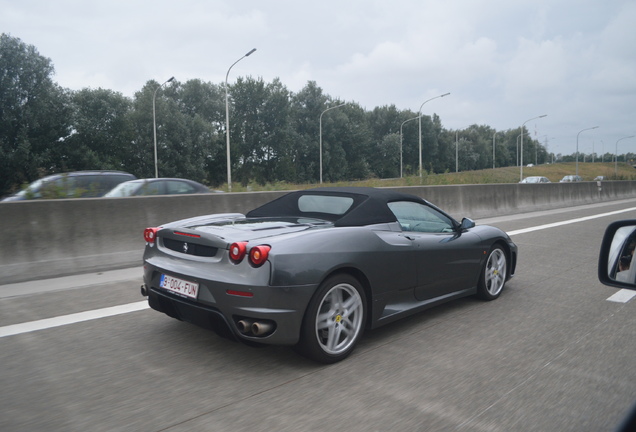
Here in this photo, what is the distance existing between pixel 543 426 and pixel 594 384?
0.82 meters

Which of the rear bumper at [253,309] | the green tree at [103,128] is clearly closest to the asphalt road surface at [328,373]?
the rear bumper at [253,309]

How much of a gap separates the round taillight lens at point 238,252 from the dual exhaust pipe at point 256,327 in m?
0.41

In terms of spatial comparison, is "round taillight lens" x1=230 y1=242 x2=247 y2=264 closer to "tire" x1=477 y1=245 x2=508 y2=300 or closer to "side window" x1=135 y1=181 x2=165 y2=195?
"tire" x1=477 y1=245 x2=508 y2=300

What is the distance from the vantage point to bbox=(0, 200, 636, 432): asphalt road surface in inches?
121

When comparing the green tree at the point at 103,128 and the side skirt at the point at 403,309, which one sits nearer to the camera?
the side skirt at the point at 403,309

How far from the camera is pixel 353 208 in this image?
15.1ft

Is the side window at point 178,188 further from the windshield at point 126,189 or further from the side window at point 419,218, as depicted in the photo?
the side window at point 419,218

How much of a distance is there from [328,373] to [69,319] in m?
2.66

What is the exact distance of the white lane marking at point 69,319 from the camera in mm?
4715

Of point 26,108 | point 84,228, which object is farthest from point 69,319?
point 26,108

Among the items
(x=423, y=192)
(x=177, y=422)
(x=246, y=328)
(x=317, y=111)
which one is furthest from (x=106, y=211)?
(x=317, y=111)

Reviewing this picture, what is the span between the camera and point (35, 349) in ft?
13.8

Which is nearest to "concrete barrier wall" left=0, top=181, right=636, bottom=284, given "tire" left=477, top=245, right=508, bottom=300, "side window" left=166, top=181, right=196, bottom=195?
"side window" left=166, top=181, right=196, bottom=195

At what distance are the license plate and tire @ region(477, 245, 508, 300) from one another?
3.12m
